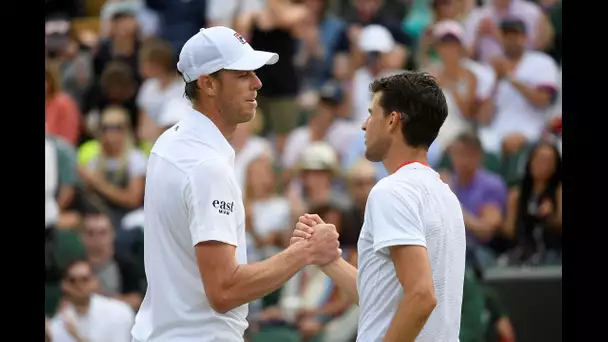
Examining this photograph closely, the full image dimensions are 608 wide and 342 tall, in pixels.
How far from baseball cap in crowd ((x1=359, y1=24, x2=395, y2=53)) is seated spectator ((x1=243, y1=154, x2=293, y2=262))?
155 centimetres

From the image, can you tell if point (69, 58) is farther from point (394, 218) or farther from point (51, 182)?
point (394, 218)

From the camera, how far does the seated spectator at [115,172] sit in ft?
31.9

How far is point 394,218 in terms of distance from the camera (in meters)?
4.06

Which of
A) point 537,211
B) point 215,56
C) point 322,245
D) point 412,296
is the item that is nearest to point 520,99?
point 537,211

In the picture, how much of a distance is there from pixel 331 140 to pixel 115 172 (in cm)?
181

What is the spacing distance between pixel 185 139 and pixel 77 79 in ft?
22.2

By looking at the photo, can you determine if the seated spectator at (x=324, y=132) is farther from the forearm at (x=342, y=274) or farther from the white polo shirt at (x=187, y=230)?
the white polo shirt at (x=187, y=230)

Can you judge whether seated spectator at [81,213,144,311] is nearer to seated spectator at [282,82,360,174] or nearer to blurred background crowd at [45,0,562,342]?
blurred background crowd at [45,0,562,342]

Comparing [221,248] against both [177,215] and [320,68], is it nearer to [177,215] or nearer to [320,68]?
[177,215]

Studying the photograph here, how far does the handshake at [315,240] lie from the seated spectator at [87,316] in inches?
160

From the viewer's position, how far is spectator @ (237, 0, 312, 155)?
34.0 feet

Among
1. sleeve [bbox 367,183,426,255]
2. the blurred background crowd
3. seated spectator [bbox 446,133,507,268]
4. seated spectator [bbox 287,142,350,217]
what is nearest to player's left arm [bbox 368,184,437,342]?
sleeve [bbox 367,183,426,255]

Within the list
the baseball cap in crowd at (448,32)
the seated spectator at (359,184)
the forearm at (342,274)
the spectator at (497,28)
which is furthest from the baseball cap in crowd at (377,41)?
the forearm at (342,274)

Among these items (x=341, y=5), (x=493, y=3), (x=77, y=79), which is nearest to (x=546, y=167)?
(x=493, y=3)
